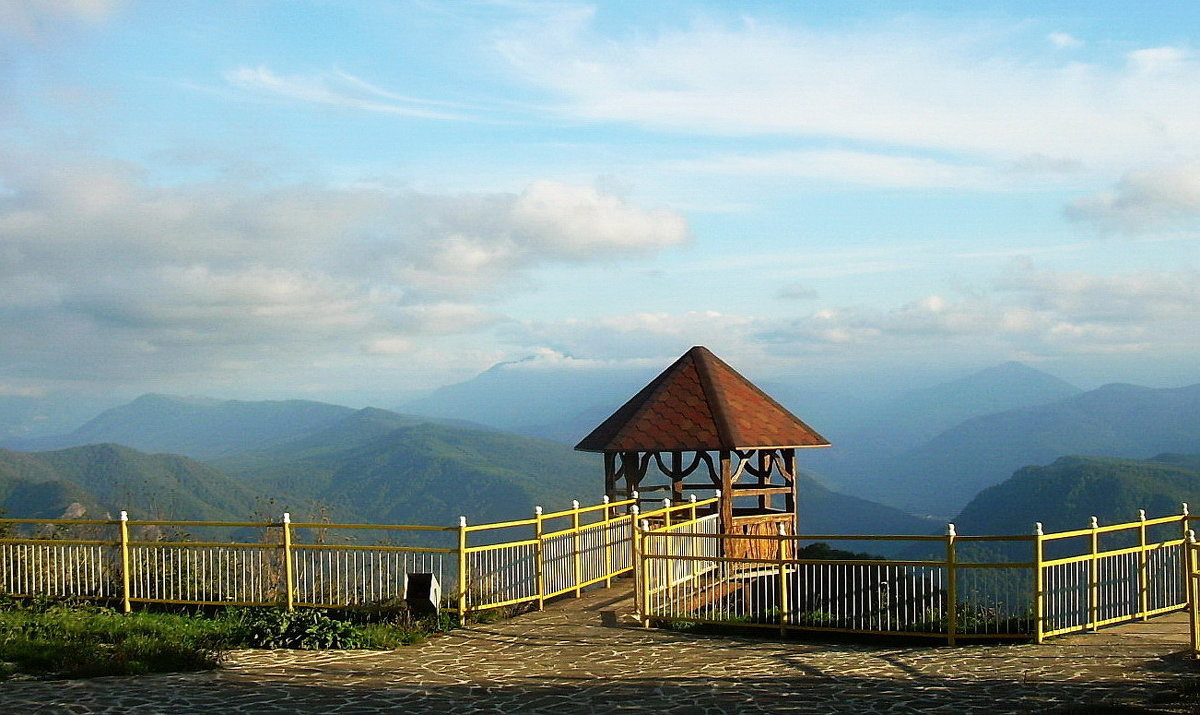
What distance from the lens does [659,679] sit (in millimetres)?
11758

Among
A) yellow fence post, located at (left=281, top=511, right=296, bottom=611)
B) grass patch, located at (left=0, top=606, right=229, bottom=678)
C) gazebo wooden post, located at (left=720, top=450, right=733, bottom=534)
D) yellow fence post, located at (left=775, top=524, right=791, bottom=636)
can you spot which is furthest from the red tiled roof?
grass patch, located at (left=0, top=606, right=229, bottom=678)

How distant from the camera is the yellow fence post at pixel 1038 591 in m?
13.2

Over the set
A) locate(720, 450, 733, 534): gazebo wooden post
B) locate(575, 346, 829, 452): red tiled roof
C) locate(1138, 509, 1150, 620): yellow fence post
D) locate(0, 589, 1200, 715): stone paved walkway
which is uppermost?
locate(575, 346, 829, 452): red tiled roof

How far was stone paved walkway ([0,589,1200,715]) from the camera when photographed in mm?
10578

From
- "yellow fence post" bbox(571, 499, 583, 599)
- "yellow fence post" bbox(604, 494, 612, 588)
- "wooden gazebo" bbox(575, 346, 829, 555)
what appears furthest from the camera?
"wooden gazebo" bbox(575, 346, 829, 555)

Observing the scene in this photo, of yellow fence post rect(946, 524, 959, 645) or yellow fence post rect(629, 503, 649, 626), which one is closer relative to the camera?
yellow fence post rect(946, 524, 959, 645)

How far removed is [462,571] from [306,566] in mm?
2461

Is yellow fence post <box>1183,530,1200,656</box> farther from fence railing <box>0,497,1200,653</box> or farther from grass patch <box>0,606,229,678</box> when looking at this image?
grass patch <box>0,606,229,678</box>

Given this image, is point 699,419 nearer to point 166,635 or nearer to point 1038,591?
point 1038,591

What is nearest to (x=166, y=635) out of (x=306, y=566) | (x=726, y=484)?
(x=306, y=566)

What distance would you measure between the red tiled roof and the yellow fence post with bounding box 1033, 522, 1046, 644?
8.98 meters

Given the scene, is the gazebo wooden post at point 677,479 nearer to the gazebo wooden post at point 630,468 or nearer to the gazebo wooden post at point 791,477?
the gazebo wooden post at point 630,468

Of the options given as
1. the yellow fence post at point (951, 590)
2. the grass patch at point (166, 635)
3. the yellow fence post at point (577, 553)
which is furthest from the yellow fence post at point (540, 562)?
the yellow fence post at point (951, 590)

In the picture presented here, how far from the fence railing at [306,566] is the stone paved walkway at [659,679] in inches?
49.2
